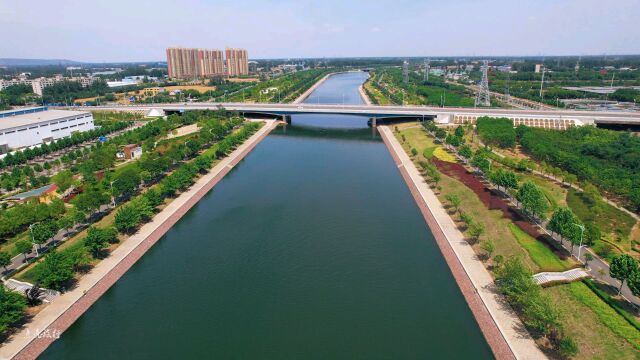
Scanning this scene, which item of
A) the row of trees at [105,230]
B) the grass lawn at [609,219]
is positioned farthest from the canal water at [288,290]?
the grass lawn at [609,219]

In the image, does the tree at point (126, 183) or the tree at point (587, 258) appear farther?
the tree at point (126, 183)

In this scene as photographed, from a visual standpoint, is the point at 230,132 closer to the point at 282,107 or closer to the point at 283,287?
the point at 282,107

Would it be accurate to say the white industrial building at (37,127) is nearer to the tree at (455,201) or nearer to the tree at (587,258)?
the tree at (455,201)

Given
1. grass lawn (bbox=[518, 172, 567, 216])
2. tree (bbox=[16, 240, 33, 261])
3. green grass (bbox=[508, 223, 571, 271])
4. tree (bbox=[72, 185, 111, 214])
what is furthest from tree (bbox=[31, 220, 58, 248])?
grass lawn (bbox=[518, 172, 567, 216])

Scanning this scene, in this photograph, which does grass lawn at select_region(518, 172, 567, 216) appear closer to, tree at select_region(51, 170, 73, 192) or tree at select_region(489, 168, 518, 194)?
tree at select_region(489, 168, 518, 194)

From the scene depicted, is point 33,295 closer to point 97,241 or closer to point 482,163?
point 97,241

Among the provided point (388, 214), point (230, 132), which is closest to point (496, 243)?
point (388, 214)

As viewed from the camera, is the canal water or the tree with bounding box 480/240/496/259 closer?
the canal water
